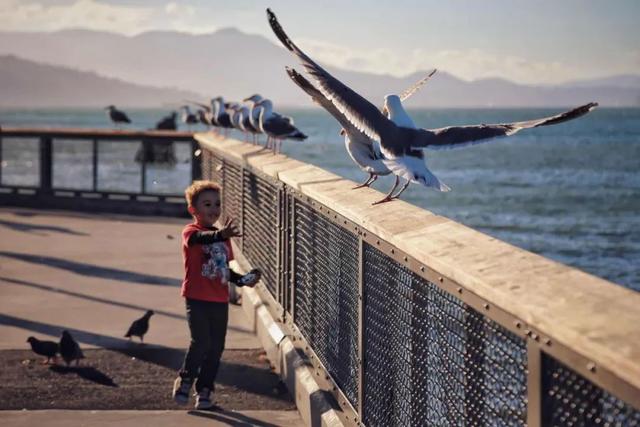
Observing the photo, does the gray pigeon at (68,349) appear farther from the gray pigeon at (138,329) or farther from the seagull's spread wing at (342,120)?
the seagull's spread wing at (342,120)

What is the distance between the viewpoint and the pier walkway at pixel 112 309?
7359 millimetres

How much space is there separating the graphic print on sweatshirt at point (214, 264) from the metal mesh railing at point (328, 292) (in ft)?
1.98

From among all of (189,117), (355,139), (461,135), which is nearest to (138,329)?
(355,139)

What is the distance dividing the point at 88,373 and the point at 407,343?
4.21 metres

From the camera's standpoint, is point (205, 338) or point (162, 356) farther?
point (162, 356)

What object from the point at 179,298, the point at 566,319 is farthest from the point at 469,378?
the point at 179,298

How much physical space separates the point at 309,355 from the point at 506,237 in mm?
29963

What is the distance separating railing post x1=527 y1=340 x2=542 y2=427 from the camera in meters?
3.22

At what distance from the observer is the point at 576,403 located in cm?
306

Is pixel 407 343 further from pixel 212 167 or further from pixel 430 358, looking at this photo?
pixel 212 167

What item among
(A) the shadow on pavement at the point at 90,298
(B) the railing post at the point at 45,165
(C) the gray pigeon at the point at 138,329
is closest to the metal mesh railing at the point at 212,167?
(A) the shadow on pavement at the point at 90,298

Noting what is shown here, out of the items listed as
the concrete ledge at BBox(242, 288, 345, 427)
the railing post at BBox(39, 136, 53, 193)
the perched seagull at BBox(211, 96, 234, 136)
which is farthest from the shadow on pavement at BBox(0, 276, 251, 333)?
the railing post at BBox(39, 136, 53, 193)

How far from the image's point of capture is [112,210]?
22.8 meters

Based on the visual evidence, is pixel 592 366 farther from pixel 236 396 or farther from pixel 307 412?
pixel 236 396
